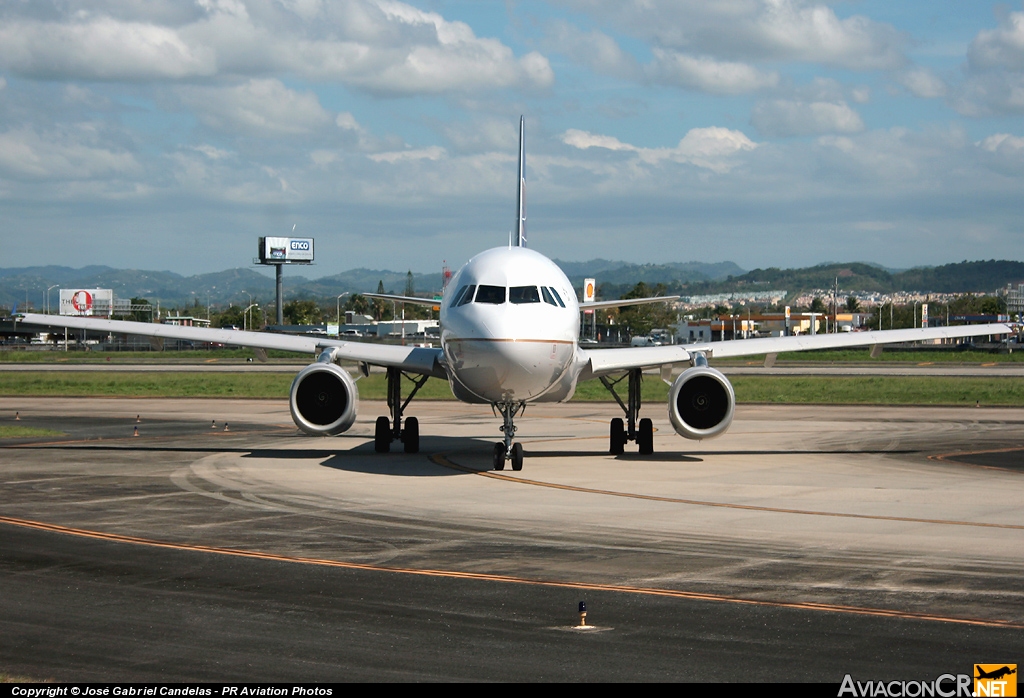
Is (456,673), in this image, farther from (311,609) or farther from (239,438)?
(239,438)

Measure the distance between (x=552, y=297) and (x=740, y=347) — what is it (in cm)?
738

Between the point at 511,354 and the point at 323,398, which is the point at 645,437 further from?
the point at 323,398

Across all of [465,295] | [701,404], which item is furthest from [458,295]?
[701,404]

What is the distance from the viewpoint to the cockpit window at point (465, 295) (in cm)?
2131

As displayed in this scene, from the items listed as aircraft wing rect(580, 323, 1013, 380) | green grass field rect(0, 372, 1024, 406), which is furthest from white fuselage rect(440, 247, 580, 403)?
green grass field rect(0, 372, 1024, 406)

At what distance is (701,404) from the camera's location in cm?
2445

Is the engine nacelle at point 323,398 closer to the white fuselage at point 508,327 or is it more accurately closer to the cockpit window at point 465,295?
the white fuselage at point 508,327

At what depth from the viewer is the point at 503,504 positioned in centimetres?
1848

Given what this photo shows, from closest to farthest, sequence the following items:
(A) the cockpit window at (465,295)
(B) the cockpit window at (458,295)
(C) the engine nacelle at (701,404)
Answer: (A) the cockpit window at (465,295)
(B) the cockpit window at (458,295)
(C) the engine nacelle at (701,404)

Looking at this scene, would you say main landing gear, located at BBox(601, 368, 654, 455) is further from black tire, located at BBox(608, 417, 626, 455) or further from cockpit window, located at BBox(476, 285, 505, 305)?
cockpit window, located at BBox(476, 285, 505, 305)

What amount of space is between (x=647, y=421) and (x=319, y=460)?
309 inches

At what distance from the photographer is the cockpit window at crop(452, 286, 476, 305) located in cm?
2131

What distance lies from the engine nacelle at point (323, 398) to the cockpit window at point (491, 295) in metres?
4.66

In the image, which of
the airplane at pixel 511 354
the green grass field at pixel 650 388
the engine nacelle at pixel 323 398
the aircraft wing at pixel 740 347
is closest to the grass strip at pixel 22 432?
the airplane at pixel 511 354
